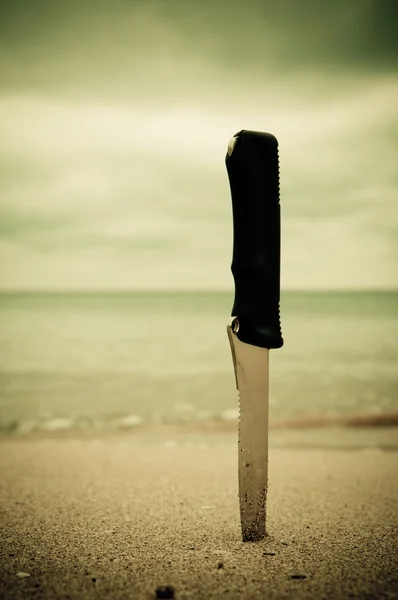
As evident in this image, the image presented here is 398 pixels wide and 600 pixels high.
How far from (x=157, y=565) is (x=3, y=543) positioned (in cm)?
81

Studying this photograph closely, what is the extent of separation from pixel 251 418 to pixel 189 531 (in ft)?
2.46

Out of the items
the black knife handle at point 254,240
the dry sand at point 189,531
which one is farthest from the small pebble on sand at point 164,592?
the black knife handle at point 254,240

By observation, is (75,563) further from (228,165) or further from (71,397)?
(71,397)

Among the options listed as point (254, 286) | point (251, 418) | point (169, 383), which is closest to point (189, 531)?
point (251, 418)

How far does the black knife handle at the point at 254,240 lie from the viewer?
221 centimetres

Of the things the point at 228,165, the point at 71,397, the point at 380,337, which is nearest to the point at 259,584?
the point at 228,165

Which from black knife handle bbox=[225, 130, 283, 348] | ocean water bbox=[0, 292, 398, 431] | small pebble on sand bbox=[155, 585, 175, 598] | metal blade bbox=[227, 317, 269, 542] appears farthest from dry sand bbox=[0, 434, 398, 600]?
ocean water bbox=[0, 292, 398, 431]

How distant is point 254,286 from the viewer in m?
2.22

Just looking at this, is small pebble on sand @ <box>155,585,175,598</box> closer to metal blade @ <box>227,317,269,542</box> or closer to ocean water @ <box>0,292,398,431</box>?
metal blade @ <box>227,317,269,542</box>

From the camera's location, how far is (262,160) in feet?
7.38

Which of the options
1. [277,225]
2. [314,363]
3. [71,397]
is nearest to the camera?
[277,225]

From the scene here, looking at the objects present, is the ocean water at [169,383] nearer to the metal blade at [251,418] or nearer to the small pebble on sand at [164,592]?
the metal blade at [251,418]

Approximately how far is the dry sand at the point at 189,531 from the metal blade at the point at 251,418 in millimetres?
251

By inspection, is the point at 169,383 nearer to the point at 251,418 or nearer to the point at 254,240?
the point at 251,418
